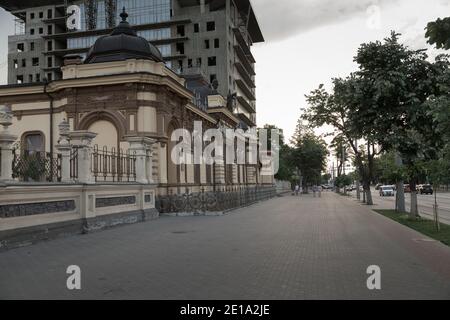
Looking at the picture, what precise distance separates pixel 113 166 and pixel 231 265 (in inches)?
403

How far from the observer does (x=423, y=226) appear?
16578 millimetres

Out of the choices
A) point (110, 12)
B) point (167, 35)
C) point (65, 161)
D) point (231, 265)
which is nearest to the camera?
point (231, 265)

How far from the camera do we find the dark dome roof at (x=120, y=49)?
26.0 m

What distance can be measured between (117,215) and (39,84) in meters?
13.9

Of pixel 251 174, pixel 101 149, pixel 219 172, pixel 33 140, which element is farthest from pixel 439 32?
pixel 251 174

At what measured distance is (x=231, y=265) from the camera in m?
9.15

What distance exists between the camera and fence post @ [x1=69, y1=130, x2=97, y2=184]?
15.3 metres

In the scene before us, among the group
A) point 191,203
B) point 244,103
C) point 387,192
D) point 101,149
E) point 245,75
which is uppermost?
point 245,75

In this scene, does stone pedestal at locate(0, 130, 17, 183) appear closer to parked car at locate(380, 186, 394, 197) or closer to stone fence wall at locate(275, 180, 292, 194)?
parked car at locate(380, 186, 394, 197)

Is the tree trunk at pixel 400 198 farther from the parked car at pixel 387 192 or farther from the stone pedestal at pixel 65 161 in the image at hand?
the parked car at pixel 387 192

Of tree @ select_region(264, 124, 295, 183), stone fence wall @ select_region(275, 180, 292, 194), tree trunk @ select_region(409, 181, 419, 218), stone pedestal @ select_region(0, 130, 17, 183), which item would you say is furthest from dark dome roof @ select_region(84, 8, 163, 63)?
stone fence wall @ select_region(275, 180, 292, 194)

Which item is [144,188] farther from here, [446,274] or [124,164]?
Result: [446,274]

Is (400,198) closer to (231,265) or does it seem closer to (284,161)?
(231,265)

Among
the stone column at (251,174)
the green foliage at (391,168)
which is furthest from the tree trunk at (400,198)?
the stone column at (251,174)
